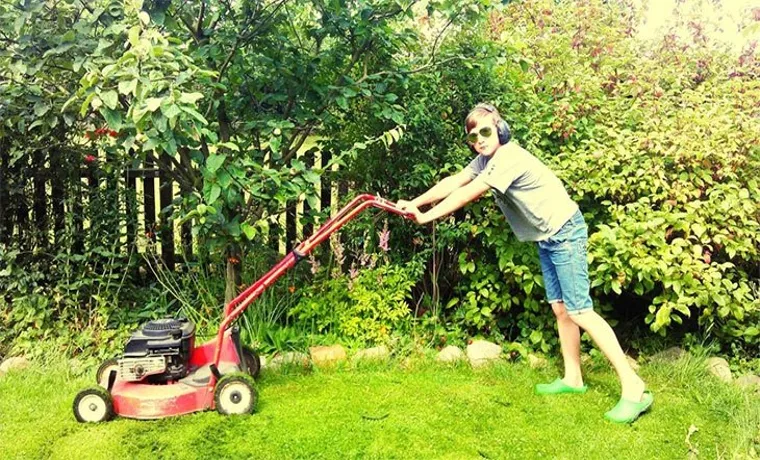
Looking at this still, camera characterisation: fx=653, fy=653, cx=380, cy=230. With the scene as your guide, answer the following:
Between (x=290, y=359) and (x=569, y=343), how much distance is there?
68.8 inches

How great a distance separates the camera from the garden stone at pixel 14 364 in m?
4.16

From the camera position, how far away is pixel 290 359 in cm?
423

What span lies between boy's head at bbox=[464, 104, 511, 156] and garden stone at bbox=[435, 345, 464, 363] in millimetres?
1480

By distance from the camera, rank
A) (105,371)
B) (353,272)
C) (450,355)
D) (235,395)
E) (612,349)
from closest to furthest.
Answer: (235,395) → (612,349) → (105,371) → (450,355) → (353,272)

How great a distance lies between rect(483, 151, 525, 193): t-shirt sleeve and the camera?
336 centimetres

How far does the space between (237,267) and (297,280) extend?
19.1 inches

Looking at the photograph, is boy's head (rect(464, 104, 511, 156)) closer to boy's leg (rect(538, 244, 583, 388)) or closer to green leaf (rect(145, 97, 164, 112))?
boy's leg (rect(538, 244, 583, 388))

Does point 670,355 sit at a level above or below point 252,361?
below

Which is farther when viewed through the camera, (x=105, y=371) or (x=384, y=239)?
(x=384, y=239)

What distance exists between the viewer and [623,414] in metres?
3.49

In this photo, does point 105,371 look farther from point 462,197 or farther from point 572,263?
point 572,263

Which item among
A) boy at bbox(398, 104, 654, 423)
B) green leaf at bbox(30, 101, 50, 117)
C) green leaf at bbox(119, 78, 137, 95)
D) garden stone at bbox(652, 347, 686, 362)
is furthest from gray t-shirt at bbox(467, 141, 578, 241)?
green leaf at bbox(30, 101, 50, 117)

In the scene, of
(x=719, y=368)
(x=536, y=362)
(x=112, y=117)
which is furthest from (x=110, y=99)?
(x=719, y=368)

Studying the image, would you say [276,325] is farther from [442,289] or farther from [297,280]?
A: [442,289]
